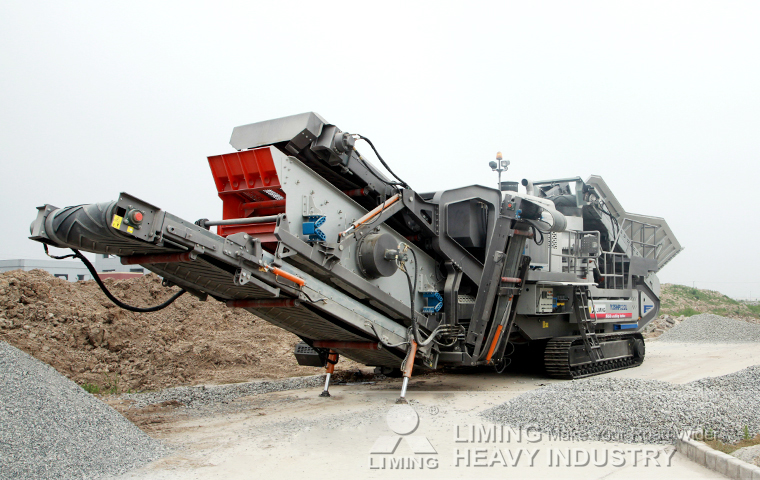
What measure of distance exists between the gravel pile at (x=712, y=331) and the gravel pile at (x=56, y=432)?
17.2 meters

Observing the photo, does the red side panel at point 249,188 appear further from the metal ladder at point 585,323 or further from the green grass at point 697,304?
the green grass at point 697,304

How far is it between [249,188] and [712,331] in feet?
55.4

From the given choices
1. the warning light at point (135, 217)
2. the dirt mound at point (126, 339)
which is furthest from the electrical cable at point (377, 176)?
the dirt mound at point (126, 339)

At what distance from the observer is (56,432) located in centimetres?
488

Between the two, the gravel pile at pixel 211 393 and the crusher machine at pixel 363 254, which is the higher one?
the crusher machine at pixel 363 254

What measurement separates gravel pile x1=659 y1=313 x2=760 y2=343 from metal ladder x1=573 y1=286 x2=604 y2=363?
9313mm

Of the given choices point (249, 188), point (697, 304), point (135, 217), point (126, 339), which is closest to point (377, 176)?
point (249, 188)

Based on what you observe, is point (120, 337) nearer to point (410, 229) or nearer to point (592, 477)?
point (410, 229)

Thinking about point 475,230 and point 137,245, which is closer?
point 137,245

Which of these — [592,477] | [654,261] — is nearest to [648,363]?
[654,261]

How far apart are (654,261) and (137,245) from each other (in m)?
10.7

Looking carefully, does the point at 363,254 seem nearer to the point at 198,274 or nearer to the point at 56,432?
the point at 198,274

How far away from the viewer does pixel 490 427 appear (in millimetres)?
6047

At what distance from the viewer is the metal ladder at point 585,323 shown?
10.2 metres
